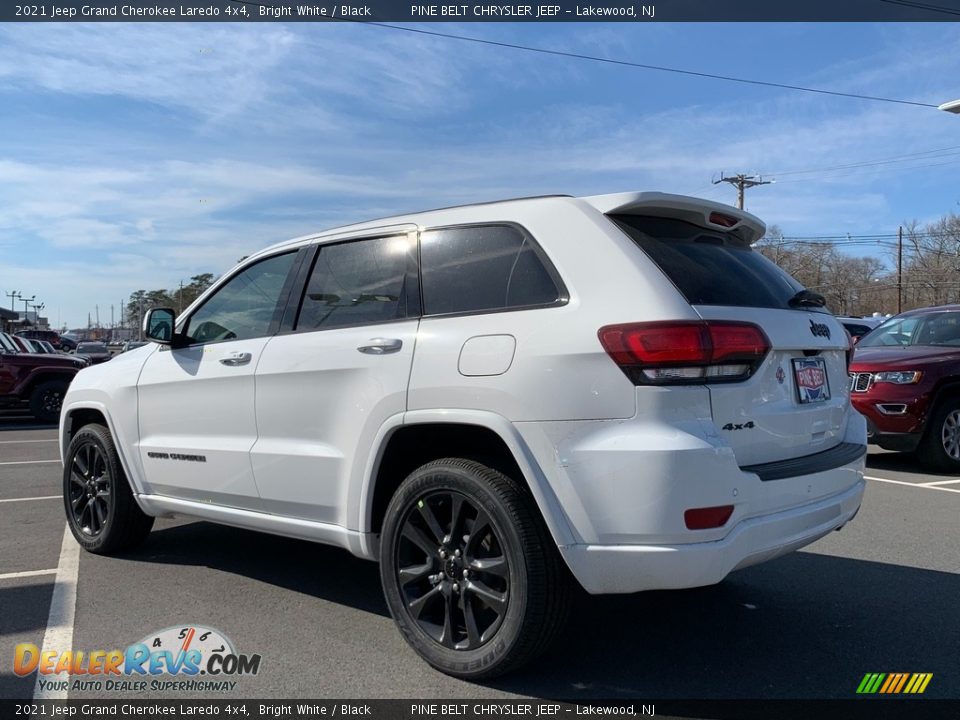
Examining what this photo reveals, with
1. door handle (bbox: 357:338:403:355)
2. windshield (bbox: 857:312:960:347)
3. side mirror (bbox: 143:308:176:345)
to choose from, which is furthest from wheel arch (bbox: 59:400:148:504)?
windshield (bbox: 857:312:960:347)

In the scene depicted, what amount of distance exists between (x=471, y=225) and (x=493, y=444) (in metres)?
0.98

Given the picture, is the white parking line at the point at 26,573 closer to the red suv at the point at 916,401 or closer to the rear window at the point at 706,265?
the rear window at the point at 706,265

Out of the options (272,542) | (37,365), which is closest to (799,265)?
(37,365)

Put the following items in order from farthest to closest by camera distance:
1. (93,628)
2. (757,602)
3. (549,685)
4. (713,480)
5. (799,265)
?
(799,265)
(757,602)
(93,628)
(549,685)
(713,480)

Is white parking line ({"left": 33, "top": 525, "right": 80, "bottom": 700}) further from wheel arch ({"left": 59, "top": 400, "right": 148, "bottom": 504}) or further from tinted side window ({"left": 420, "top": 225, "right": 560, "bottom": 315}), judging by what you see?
tinted side window ({"left": 420, "top": 225, "right": 560, "bottom": 315})

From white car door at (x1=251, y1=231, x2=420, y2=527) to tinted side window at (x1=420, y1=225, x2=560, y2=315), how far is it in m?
0.11

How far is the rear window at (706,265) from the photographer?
3143 mm

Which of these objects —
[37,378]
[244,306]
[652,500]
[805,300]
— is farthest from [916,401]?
[37,378]

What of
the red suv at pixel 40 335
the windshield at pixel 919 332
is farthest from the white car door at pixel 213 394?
the red suv at pixel 40 335

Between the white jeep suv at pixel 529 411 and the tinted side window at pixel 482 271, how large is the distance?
0.01 m

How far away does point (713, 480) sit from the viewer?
2.79m

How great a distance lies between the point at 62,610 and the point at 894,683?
383 centimetres

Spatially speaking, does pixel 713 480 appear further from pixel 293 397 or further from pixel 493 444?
pixel 293 397

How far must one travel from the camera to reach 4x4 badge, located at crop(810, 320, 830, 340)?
3.46m
